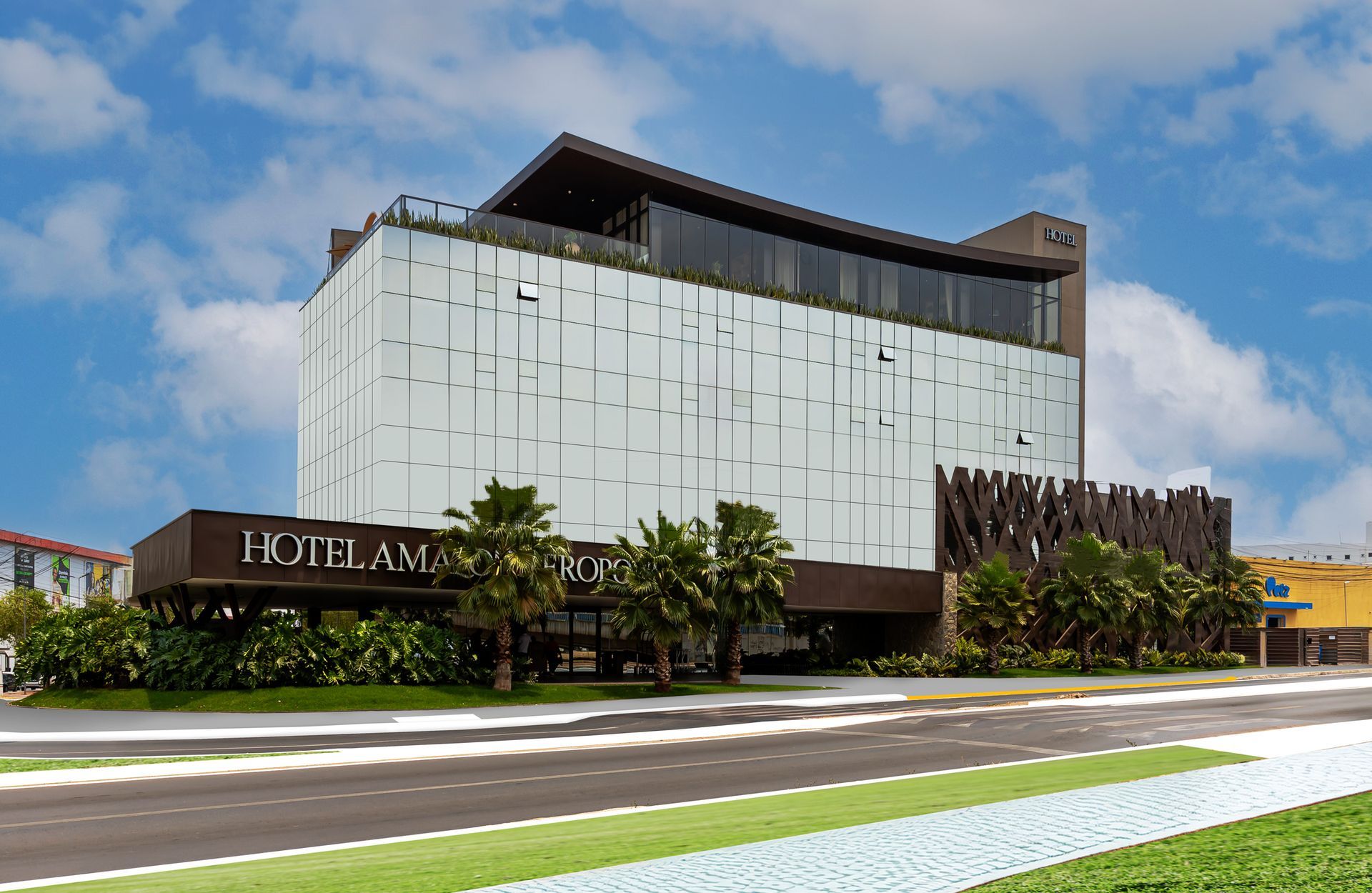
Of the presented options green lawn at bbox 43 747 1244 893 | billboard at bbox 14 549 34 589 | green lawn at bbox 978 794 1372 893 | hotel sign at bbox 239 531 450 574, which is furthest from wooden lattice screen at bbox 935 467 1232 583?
billboard at bbox 14 549 34 589

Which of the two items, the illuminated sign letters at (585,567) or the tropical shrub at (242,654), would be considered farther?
the illuminated sign letters at (585,567)

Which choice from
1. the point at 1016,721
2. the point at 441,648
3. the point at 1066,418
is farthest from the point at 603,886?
the point at 1066,418

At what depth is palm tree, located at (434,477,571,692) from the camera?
122 ft

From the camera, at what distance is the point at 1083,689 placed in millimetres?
43312

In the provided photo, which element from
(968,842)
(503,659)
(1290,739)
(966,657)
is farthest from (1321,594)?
(968,842)

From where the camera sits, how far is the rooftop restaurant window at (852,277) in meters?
58.6

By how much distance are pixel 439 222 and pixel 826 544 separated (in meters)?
25.4

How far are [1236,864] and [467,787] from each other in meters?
12.2

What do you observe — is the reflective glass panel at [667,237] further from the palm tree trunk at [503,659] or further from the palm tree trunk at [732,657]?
the palm tree trunk at [503,659]

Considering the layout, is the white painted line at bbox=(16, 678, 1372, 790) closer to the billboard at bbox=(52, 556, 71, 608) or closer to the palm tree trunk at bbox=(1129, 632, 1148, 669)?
the palm tree trunk at bbox=(1129, 632, 1148, 669)

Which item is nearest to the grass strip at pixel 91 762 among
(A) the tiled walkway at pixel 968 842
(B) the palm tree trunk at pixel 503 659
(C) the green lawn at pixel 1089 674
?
(A) the tiled walkway at pixel 968 842

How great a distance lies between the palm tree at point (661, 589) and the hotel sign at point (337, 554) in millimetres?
2261

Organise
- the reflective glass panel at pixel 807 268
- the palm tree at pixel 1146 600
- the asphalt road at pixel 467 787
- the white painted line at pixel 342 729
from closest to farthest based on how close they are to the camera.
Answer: the asphalt road at pixel 467 787 < the white painted line at pixel 342 729 < the palm tree at pixel 1146 600 < the reflective glass panel at pixel 807 268

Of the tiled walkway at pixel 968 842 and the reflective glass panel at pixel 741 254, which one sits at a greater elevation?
the reflective glass panel at pixel 741 254
